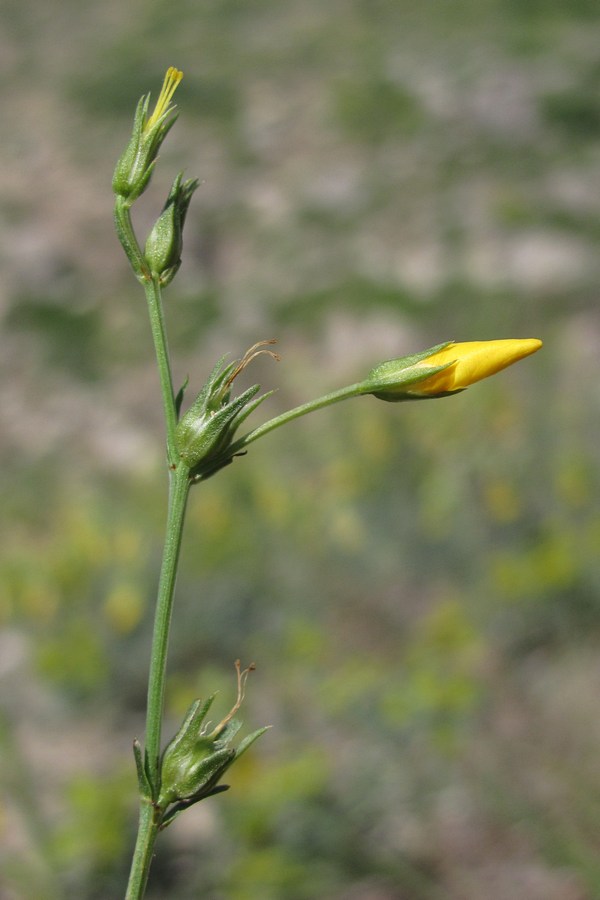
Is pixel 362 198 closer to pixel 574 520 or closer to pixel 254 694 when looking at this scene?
pixel 574 520

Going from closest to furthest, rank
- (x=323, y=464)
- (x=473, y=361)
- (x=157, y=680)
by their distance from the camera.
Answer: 1. (x=157, y=680)
2. (x=473, y=361)
3. (x=323, y=464)

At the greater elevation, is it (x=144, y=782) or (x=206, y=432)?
(x=206, y=432)

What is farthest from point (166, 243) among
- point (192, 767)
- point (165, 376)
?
point (192, 767)

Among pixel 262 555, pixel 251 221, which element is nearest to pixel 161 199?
pixel 251 221

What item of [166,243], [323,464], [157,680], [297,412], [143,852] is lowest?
[143,852]

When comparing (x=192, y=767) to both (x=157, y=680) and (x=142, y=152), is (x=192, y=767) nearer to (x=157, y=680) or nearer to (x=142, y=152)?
(x=157, y=680)

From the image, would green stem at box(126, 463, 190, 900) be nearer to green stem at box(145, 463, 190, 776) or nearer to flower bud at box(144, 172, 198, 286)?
green stem at box(145, 463, 190, 776)

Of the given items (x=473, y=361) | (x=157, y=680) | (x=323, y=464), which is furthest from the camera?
(x=323, y=464)

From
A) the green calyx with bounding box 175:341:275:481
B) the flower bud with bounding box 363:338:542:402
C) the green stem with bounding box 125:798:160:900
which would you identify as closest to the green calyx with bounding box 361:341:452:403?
the flower bud with bounding box 363:338:542:402
